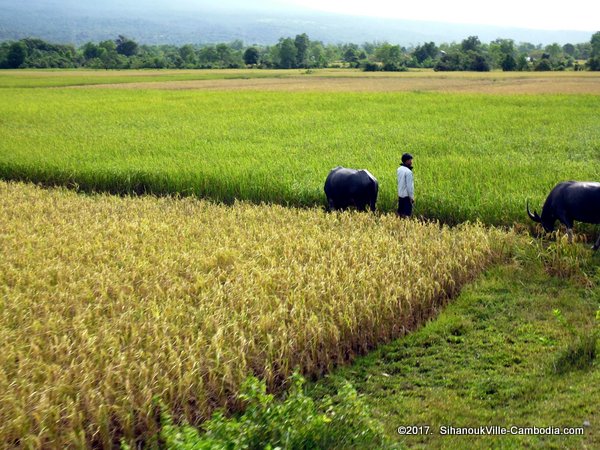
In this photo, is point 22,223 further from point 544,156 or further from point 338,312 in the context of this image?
point 544,156

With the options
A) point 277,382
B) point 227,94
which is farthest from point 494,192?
point 227,94

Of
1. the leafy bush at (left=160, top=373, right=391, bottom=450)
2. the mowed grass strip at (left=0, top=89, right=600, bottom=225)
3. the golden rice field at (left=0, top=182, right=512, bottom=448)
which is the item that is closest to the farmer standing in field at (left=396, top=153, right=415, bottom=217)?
the golden rice field at (left=0, top=182, right=512, bottom=448)

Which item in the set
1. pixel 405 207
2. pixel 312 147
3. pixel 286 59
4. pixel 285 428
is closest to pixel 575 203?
pixel 405 207

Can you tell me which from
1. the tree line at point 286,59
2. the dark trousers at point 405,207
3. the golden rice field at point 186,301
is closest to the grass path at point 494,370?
the golden rice field at point 186,301

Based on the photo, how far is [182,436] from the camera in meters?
4.23

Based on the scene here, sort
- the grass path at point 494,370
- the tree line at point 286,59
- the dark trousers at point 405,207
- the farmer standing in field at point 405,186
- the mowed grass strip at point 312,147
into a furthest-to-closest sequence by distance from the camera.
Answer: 1. the tree line at point 286,59
2. the mowed grass strip at point 312,147
3. the dark trousers at point 405,207
4. the farmer standing in field at point 405,186
5. the grass path at point 494,370

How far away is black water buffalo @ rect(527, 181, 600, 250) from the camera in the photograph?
855 cm

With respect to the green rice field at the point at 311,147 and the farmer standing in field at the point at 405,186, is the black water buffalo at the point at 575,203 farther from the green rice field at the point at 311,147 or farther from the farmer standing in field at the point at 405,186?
the farmer standing in field at the point at 405,186

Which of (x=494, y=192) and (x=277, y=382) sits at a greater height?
(x=494, y=192)

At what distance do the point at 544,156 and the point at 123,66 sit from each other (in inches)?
2636

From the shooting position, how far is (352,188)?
10461 millimetres

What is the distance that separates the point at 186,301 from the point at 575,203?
4998 millimetres

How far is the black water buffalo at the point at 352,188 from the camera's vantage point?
1042 cm

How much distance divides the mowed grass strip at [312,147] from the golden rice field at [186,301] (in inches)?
64.8
